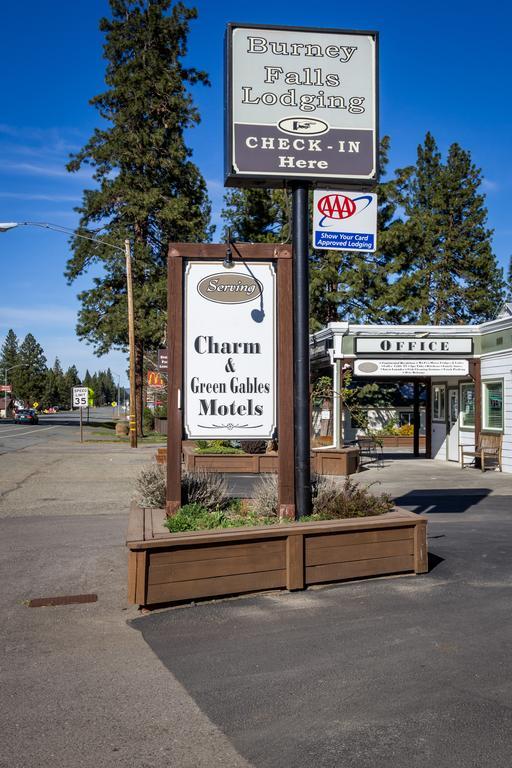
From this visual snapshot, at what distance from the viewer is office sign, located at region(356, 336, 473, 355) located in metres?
21.5

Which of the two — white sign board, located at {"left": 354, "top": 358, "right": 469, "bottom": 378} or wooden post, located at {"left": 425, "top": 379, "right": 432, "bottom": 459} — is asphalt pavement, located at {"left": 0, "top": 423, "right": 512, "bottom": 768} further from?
wooden post, located at {"left": 425, "top": 379, "right": 432, "bottom": 459}

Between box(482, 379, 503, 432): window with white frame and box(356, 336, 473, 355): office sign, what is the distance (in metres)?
1.25

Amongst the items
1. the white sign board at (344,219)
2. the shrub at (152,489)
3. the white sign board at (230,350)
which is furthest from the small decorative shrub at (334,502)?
the white sign board at (344,219)

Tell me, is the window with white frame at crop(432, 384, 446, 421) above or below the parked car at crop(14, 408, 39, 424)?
above

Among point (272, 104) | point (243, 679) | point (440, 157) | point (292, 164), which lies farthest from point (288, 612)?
point (440, 157)

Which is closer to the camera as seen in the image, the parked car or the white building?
the white building

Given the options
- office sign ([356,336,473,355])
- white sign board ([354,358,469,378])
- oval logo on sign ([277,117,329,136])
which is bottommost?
white sign board ([354,358,469,378])

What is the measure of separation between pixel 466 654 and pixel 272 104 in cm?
600

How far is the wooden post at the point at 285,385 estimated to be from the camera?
312 inches

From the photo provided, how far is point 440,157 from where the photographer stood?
49469 mm

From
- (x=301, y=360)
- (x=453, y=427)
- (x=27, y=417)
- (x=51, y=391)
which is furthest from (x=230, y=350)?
(x=51, y=391)

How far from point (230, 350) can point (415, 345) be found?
1451cm

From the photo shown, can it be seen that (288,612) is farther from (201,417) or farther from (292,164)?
(292,164)

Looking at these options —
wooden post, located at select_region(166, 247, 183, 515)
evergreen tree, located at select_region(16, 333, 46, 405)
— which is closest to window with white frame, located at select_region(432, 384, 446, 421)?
wooden post, located at select_region(166, 247, 183, 515)
